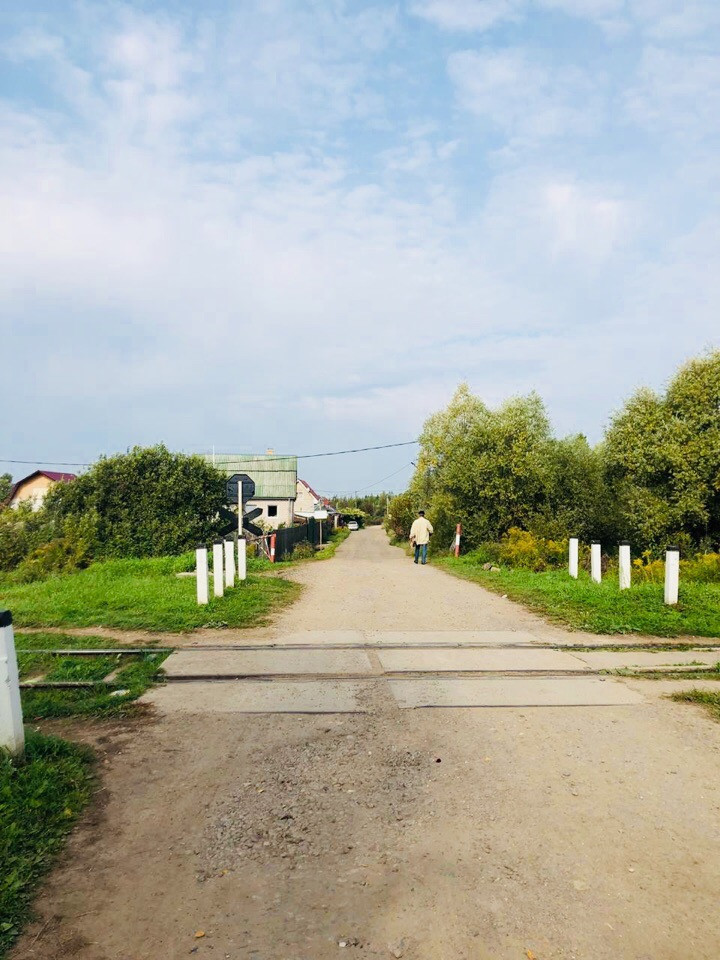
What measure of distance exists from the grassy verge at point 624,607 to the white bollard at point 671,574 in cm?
12

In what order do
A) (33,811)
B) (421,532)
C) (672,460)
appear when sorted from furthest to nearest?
1. (421,532)
2. (672,460)
3. (33,811)

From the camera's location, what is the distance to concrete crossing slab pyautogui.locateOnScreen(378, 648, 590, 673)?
21.7 ft

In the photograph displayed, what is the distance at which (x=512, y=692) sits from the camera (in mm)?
5805

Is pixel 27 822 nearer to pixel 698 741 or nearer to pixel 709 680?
pixel 698 741

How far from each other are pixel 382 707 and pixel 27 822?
278 centimetres

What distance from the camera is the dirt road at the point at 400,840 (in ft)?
8.39

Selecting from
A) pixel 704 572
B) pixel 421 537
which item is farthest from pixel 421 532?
pixel 704 572

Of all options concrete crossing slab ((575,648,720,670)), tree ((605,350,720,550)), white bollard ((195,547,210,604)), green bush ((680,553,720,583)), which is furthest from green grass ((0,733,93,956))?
tree ((605,350,720,550))

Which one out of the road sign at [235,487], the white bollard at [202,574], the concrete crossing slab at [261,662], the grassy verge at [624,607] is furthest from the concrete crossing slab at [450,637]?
the road sign at [235,487]

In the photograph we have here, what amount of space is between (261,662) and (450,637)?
2561 mm

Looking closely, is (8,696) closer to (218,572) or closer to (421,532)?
(218,572)

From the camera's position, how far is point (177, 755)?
14.6ft

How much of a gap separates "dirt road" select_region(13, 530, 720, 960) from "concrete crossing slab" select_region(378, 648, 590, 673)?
1.26m

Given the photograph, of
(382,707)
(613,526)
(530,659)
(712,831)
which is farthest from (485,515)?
(712,831)
